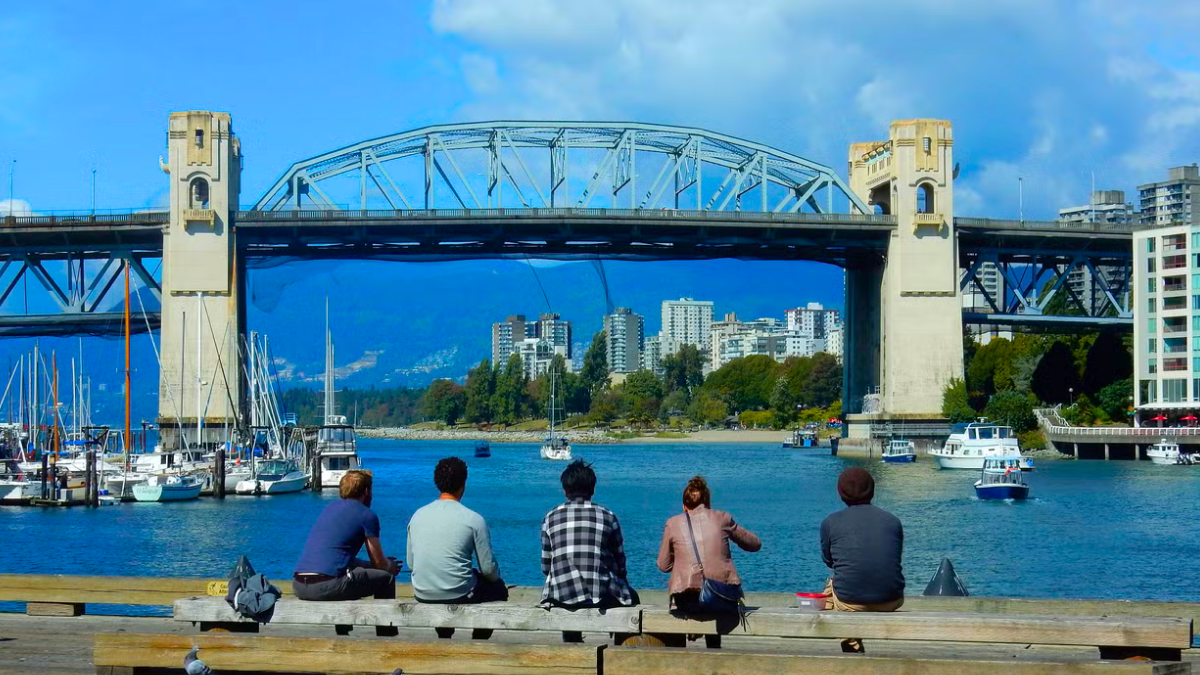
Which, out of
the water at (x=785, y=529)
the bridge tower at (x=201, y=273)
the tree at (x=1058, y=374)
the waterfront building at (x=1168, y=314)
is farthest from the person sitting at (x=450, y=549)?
the tree at (x=1058, y=374)

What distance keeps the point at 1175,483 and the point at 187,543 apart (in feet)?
155

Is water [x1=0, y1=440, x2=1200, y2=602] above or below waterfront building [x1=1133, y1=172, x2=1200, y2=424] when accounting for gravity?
below

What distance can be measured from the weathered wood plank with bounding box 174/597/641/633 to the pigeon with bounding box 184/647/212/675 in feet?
2.25

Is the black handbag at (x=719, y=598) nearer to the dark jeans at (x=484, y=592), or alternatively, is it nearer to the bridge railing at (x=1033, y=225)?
the dark jeans at (x=484, y=592)

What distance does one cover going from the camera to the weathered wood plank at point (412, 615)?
11.0 metres

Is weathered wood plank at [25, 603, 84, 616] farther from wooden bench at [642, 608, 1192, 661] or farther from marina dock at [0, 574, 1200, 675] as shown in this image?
wooden bench at [642, 608, 1192, 661]

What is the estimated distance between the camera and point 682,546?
457 inches

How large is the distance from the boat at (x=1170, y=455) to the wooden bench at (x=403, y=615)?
89.3 m

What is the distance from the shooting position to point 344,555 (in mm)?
11992

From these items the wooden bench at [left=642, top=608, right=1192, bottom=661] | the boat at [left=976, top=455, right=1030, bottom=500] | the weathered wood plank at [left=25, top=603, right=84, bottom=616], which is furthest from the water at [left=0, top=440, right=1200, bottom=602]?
the wooden bench at [left=642, top=608, right=1192, bottom=661]

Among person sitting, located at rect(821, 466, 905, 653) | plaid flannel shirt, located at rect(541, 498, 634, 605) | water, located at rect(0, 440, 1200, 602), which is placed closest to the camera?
plaid flannel shirt, located at rect(541, 498, 634, 605)

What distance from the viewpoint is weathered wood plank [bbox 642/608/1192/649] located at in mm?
10266

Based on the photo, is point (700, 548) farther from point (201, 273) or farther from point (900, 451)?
point (900, 451)

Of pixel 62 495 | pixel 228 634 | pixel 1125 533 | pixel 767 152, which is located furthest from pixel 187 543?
pixel 767 152
